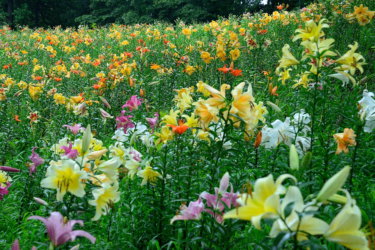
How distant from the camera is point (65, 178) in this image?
1.39m

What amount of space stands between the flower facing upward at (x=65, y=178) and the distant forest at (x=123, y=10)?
1839 centimetres

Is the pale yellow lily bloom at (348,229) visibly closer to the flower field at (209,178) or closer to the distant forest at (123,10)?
the flower field at (209,178)

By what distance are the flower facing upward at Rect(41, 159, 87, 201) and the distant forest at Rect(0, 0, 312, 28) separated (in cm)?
1839

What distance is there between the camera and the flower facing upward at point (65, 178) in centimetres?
138

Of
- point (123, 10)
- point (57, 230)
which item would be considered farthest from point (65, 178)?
point (123, 10)

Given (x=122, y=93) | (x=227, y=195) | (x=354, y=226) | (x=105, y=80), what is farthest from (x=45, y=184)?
(x=122, y=93)

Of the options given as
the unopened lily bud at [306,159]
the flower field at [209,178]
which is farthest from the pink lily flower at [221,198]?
the unopened lily bud at [306,159]

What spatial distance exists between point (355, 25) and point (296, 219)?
5.29 meters

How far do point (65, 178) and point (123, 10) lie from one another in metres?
25.8

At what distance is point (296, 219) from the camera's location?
35.3 inches

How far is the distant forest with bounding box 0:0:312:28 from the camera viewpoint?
22.5m

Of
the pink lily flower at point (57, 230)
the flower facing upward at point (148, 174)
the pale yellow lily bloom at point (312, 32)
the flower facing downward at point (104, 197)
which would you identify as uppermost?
the pale yellow lily bloom at point (312, 32)

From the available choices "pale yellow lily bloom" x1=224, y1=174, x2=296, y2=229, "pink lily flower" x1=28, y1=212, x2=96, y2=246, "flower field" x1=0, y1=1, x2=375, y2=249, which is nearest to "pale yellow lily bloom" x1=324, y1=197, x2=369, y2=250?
"flower field" x1=0, y1=1, x2=375, y2=249

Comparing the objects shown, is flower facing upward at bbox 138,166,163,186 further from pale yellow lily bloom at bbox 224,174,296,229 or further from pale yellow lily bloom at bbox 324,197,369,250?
pale yellow lily bloom at bbox 324,197,369,250
